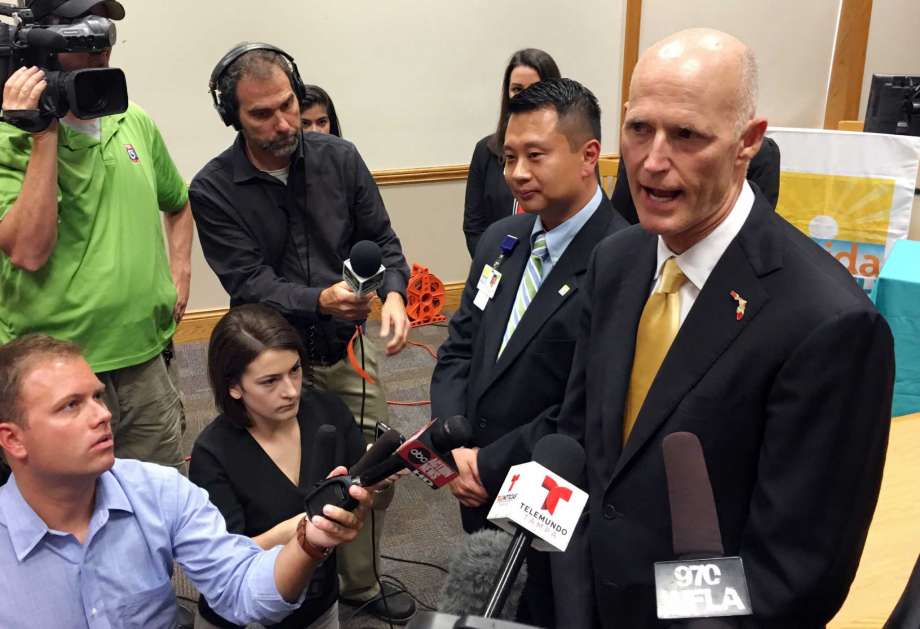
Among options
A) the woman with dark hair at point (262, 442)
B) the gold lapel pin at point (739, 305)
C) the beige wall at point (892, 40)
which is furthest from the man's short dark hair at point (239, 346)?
the beige wall at point (892, 40)

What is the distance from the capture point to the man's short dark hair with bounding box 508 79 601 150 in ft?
6.49

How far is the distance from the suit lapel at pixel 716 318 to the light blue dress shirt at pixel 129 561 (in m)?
0.83

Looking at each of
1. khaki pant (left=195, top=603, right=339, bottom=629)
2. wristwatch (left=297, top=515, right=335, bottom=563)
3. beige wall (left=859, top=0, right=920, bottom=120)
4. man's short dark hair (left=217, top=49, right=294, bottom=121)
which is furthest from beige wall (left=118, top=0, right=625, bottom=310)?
wristwatch (left=297, top=515, right=335, bottom=563)

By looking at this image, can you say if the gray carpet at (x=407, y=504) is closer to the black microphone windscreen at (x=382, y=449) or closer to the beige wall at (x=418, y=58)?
the beige wall at (x=418, y=58)

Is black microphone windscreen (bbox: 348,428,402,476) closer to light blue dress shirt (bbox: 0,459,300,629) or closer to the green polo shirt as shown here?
light blue dress shirt (bbox: 0,459,300,629)

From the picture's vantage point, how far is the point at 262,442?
7.17 feet

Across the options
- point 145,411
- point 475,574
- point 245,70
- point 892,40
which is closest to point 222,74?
point 245,70

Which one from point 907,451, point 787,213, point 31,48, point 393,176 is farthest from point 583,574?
point 393,176

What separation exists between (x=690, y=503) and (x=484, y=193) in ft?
9.73

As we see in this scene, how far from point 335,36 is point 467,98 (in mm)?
940

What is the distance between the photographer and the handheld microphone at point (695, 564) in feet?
2.57

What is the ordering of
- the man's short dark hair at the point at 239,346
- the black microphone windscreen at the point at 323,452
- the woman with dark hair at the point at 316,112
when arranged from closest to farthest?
the black microphone windscreen at the point at 323,452
the man's short dark hair at the point at 239,346
the woman with dark hair at the point at 316,112

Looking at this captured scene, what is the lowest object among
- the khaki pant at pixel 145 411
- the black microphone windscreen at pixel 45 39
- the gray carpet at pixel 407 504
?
the gray carpet at pixel 407 504

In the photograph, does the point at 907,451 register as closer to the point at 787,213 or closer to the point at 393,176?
the point at 787,213
